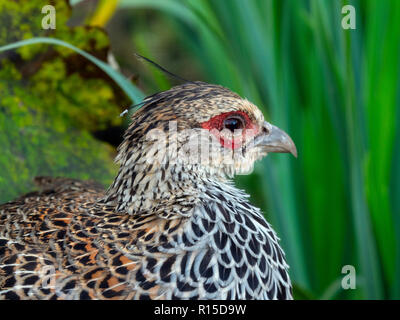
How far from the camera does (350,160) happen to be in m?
2.15

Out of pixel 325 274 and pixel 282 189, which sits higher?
pixel 282 189

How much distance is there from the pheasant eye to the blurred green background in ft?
1.33

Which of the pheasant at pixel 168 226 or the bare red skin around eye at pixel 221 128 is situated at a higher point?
the bare red skin around eye at pixel 221 128

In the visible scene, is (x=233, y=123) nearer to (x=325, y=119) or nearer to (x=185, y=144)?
(x=185, y=144)

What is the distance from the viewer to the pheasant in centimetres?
150

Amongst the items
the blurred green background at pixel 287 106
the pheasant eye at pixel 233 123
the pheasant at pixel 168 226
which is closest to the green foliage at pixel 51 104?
the blurred green background at pixel 287 106

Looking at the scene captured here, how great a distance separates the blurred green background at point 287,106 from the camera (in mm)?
2145

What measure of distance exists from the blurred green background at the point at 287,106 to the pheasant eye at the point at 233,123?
1.33 feet

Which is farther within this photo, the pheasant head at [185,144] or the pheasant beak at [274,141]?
the pheasant beak at [274,141]

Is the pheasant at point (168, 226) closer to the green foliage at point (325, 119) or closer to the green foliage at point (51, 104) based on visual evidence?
the green foliage at point (325, 119)

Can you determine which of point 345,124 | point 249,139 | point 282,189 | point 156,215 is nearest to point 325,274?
point 282,189

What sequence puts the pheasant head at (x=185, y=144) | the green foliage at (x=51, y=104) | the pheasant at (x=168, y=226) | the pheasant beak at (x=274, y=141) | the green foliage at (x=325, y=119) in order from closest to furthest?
the pheasant at (x=168, y=226) → the pheasant head at (x=185, y=144) → the pheasant beak at (x=274, y=141) → the green foliage at (x=325, y=119) → the green foliage at (x=51, y=104)

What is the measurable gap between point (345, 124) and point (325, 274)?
0.71m
